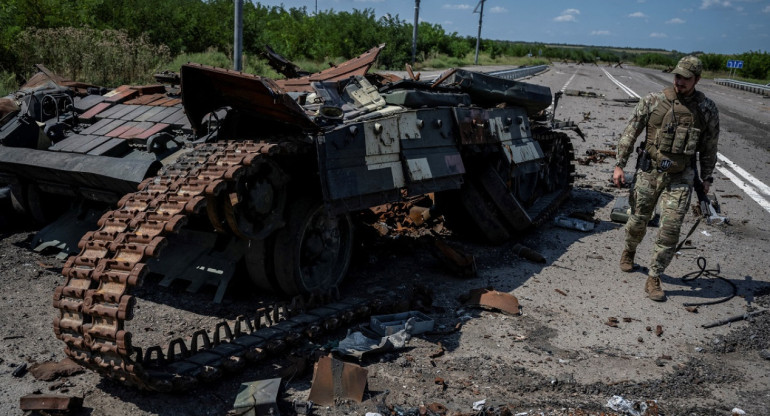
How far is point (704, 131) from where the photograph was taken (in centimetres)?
635

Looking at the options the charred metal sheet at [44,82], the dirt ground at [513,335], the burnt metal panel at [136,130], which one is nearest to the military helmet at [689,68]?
the dirt ground at [513,335]

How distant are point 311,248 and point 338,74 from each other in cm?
245

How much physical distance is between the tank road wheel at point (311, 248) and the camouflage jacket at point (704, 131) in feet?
9.93

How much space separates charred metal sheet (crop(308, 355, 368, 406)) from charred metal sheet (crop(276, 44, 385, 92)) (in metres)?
3.47

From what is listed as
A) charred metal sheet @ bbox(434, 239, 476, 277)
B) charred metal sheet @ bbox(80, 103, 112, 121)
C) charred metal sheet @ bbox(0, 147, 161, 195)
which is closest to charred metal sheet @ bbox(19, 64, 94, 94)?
charred metal sheet @ bbox(80, 103, 112, 121)

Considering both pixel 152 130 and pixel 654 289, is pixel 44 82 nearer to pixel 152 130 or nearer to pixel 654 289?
pixel 152 130

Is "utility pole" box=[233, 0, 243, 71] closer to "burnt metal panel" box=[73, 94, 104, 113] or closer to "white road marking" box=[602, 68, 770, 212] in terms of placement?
"burnt metal panel" box=[73, 94, 104, 113]

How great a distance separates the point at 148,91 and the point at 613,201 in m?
7.39

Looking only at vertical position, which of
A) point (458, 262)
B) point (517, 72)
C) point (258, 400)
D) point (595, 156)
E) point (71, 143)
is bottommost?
point (258, 400)

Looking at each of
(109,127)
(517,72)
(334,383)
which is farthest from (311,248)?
(517,72)

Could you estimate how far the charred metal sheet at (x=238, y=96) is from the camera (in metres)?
4.85

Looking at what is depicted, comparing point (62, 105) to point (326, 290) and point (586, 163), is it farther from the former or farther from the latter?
point (586, 163)

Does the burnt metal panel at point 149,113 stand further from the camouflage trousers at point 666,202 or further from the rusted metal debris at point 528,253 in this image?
the camouflage trousers at point 666,202

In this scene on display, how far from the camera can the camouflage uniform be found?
6.34 metres
